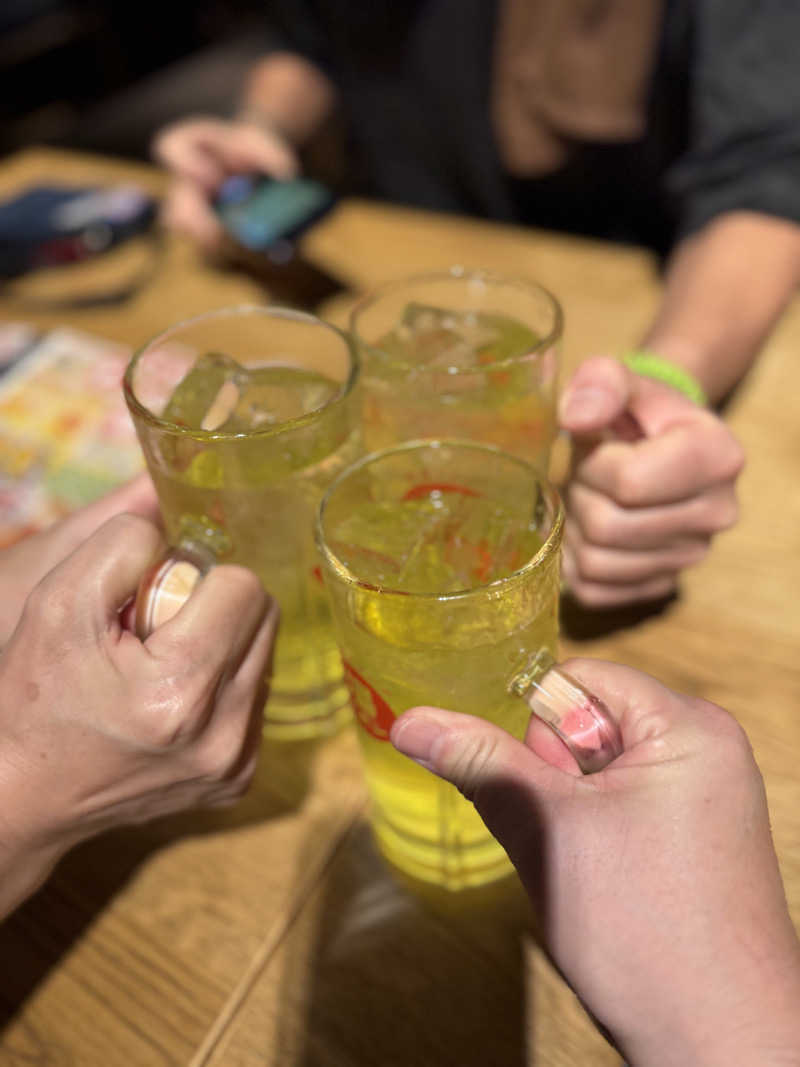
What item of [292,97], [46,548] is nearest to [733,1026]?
[46,548]

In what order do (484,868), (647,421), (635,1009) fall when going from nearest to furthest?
(635,1009) → (484,868) → (647,421)

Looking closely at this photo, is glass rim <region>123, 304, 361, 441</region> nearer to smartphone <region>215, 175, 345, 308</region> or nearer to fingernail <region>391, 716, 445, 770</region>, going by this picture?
fingernail <region>391, 716, 445, 770</region>

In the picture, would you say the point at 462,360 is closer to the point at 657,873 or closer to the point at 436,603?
the point at 436,603

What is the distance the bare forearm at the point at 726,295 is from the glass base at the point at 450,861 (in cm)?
61

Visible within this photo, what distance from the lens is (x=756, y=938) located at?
414mm

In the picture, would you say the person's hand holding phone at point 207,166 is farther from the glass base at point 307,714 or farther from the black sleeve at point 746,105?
the glass base at point 307,714

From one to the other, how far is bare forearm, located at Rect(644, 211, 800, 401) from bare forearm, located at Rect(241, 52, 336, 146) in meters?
0.91

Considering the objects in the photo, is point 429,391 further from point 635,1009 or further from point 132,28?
point 132,28

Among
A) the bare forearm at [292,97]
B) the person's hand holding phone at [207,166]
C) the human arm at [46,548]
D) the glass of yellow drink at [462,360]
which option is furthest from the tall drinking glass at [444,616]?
the bare forearm at [292,97]

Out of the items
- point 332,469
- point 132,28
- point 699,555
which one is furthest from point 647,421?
point 132,28

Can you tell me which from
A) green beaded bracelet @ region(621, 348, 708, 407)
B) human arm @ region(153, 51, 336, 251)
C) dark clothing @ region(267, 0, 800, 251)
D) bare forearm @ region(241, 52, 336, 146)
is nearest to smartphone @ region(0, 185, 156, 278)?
human arm @ region(153, 51, 336, 251)

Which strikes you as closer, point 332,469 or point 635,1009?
point 635,1009

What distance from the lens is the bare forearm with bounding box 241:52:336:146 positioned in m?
1.65

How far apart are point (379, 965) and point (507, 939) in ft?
0.31
